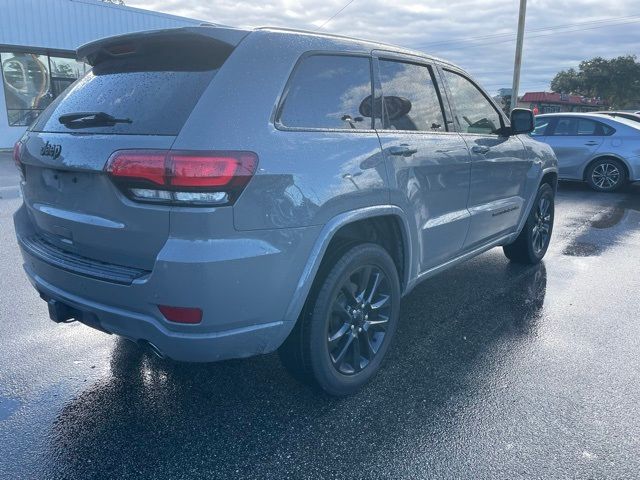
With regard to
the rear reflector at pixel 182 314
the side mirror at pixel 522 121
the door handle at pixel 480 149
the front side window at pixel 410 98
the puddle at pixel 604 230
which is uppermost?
the front side window at pixel 410 98

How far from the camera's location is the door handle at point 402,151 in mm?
3051

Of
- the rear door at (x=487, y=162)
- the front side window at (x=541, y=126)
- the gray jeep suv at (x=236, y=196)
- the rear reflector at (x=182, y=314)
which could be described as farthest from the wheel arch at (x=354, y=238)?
the front side window at (x=541, y=126)

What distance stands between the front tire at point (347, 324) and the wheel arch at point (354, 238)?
0.11 metres

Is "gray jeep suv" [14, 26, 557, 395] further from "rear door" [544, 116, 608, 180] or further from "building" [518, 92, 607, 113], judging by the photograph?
"building" [518, 92, 607, 113]

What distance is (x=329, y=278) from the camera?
2.74 metres

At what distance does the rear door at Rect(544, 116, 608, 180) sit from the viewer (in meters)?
10.9

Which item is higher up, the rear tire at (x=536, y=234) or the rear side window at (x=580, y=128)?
the rear side window at (x=580, y=128)

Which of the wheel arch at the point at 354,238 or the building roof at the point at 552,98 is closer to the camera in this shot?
the wheel arch at the point at 354,238

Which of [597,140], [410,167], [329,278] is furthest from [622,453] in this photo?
[597,140]

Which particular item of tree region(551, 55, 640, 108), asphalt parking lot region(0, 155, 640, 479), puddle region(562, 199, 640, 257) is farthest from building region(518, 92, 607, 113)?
asphalt parking lot region(0, 155, 640, 479)

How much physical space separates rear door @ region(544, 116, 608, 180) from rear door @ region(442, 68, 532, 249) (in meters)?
7.12

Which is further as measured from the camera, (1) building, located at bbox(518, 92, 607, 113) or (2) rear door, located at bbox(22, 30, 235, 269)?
(1) building, located at bbox(518, 92, 607, 113)

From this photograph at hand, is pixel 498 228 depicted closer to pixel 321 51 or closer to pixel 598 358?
pixel 598 358

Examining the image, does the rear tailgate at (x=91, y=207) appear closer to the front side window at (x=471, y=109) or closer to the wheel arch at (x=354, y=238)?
the wheel arch at (x=354, y=238)
